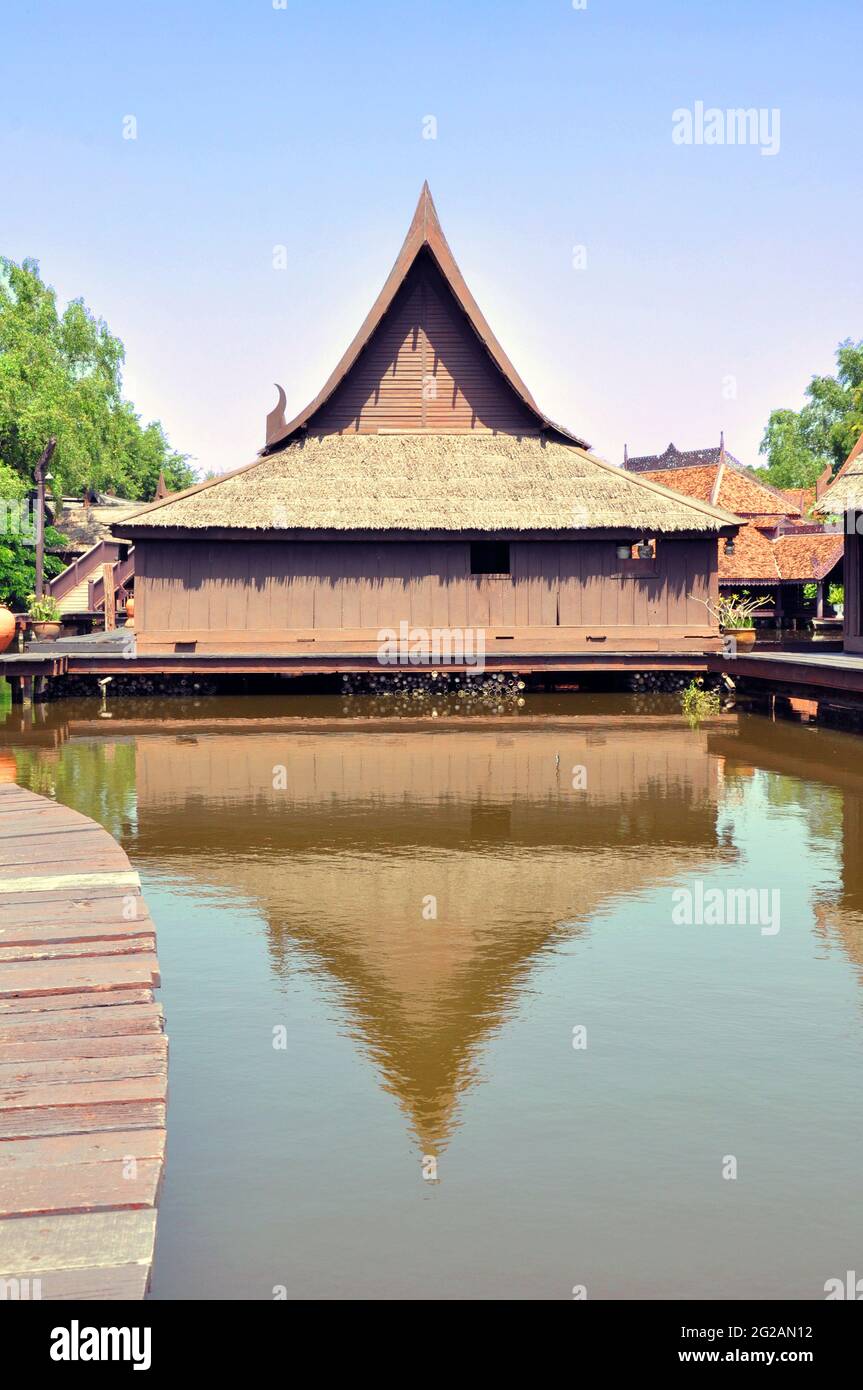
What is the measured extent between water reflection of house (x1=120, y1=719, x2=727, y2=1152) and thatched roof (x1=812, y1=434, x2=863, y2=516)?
683 cm

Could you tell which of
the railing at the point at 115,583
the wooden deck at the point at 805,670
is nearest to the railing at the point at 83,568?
the railing at the point at 115,583

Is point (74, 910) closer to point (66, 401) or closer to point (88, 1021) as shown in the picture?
point (88, 1021)

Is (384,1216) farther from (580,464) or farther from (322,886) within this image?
(580,464)

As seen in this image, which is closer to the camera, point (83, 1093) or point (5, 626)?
point (83, 1093)

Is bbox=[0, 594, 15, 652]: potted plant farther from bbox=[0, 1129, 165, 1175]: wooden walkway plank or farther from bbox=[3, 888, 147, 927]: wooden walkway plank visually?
bbox=[0, 1129, 165, 1175]: wooden walkway plank

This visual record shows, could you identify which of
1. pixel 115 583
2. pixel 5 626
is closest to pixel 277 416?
pixel 5 626

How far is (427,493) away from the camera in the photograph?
2892cm

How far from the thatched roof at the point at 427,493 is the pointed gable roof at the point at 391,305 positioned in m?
0.52

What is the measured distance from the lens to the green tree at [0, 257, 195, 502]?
151 ft

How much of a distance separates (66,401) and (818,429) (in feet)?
175

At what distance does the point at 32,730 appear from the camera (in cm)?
2316

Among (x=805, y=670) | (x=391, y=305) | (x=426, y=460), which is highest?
(x=391, y=305)

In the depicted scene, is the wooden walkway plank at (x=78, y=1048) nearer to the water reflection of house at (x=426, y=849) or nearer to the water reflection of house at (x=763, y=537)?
the water reflection of house at (x=426, y=849)

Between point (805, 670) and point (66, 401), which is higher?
point (66, 401)
